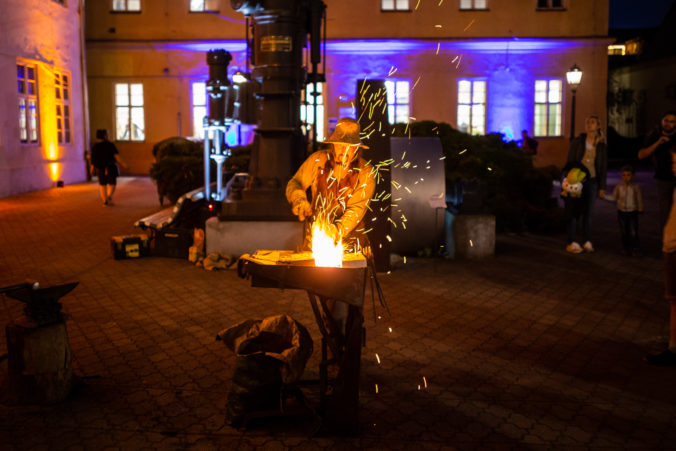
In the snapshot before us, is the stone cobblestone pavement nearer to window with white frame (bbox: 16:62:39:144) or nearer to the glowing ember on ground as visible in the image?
the glowing ember on ground

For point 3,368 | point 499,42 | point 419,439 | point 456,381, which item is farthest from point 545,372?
point 499,42

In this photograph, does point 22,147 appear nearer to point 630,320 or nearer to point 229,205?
point 229,205

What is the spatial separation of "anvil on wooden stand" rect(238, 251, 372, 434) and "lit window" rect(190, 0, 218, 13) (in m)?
23.7

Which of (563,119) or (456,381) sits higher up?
(563,119)

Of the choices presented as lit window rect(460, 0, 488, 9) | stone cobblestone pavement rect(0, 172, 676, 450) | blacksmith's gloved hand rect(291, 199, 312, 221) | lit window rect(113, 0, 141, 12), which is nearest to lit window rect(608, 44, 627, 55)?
lit window rect(460, 0, 488, 9)

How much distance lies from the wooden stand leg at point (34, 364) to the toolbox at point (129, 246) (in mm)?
5156

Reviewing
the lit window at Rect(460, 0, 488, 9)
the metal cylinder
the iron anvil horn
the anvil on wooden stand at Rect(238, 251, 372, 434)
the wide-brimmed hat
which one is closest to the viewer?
the anvil on wooden stand at Rect(238, 251, 372, 434)

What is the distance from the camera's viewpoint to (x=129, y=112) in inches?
1059

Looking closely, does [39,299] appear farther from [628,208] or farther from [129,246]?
[628,208]

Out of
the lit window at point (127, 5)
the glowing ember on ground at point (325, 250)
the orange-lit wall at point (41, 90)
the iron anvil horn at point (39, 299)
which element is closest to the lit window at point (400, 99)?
the lit window at point (127, 5)

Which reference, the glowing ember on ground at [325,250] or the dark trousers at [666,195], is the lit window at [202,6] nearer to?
the dark trousers at [666,195]

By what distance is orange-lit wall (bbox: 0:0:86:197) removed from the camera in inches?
697

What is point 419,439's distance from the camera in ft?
14.3

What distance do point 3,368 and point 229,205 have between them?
176 inches
